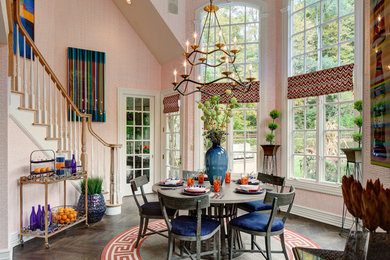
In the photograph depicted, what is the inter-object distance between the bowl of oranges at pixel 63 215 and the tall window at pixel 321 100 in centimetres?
355

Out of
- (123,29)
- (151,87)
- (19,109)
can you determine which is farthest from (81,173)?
(123,29)

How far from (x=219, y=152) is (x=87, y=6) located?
4598 millimetres

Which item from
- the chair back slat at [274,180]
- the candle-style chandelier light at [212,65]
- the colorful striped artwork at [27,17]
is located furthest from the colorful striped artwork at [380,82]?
the colorful striped artwork at [27,17]

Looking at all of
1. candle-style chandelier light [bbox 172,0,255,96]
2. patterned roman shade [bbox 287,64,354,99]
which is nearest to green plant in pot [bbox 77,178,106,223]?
candle-style chandelier light [bbox 172,0,255,96]

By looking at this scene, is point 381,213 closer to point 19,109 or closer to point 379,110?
point 379,110

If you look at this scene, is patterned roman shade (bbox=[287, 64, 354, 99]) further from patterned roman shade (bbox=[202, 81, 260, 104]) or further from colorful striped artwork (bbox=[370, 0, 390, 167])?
colorful striped artwork (bbox=[370, 0, 390, 167])

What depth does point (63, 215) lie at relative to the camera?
11.8ft

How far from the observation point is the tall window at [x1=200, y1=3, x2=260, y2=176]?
514cm

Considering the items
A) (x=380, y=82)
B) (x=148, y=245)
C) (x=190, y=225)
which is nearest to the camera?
(x=380, y=82)

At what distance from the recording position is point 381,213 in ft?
2.61

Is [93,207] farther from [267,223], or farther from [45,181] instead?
[267,223]

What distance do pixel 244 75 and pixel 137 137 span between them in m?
2.82

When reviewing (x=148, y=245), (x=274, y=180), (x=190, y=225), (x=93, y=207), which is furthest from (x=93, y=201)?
(x=274, y=180)

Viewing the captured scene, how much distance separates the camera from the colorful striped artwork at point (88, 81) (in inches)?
216
